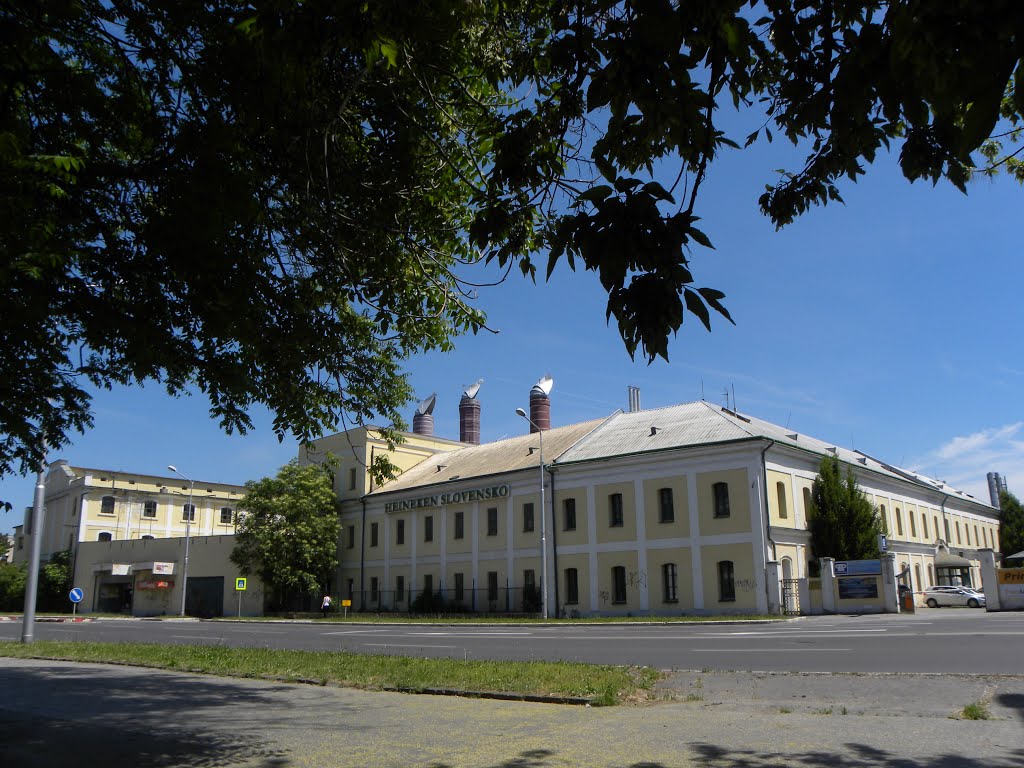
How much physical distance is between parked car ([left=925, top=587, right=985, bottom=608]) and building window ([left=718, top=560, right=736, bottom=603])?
1503 centimetres

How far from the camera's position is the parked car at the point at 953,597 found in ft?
133

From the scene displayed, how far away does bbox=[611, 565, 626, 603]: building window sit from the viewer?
3778 cm

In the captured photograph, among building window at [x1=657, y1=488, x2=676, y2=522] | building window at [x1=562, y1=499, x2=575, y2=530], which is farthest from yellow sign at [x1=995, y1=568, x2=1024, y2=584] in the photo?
building window at [x1=562, y1=499, x2=575, y2=530]

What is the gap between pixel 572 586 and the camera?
131 feet

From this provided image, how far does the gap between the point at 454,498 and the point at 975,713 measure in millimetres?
38611

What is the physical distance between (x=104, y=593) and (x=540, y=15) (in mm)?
65359

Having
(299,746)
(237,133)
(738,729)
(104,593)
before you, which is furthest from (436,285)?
(104,593)

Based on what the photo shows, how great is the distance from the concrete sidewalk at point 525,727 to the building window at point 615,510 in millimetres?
27494

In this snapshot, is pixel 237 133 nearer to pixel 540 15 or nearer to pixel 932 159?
pixel 540 15

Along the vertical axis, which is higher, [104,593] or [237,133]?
[237,133]

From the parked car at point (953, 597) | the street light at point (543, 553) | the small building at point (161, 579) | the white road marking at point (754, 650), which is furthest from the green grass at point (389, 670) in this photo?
the parked car at point (953, 597)

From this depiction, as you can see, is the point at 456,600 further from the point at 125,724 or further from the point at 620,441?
the point at 125,724

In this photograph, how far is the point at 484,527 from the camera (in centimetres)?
4400

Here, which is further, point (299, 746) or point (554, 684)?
point (554, 684)
